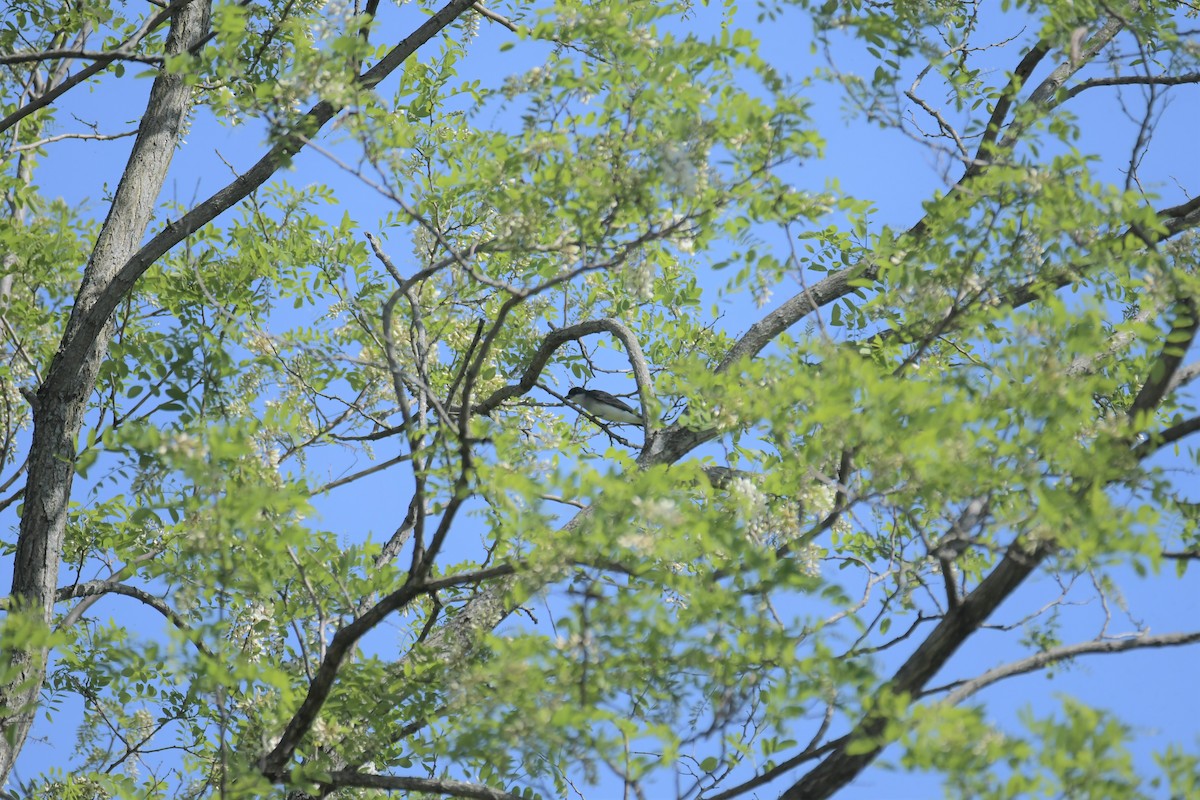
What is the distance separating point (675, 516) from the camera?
3.84 m

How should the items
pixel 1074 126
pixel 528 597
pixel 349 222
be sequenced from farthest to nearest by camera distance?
pixel 349 222 < pixel 1074 126 < pixel 528 597

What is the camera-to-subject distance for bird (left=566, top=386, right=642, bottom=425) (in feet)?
26.5

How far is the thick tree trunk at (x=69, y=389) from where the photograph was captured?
615 centimetres

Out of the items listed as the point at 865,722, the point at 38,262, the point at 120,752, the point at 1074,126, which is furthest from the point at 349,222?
the point at 865,722

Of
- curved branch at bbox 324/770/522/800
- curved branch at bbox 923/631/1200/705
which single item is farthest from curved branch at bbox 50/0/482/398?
curved branch at bbox 923/631/1200/705

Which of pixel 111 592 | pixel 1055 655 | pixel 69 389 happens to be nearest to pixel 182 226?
pixel 69 389

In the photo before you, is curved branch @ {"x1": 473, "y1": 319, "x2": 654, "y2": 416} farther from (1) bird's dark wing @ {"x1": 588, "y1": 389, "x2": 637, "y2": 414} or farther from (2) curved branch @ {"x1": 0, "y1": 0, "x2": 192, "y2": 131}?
(2) curved branch @ {"x1": 0, "y1": 0, "x2": 192, "y2": 131}

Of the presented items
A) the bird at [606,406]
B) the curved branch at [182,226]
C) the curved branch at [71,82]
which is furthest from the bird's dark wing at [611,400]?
the curved branch at [71,82]

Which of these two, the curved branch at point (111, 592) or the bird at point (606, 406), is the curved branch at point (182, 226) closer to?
the curved branch at point (111, 592)

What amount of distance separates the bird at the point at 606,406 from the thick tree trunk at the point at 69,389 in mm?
2968

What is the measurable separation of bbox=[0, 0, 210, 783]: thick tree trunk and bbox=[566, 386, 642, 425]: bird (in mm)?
2968

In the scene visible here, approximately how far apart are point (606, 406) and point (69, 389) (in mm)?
3405

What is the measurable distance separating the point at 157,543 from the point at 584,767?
411cm

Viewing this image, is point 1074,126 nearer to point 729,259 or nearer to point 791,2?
point 791,2
